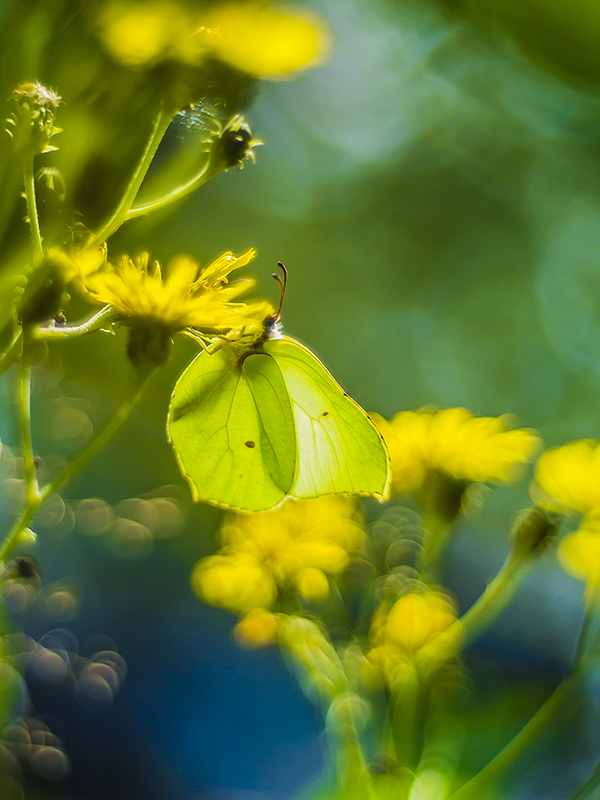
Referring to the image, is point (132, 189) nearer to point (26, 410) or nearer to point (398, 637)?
point (26, 410)

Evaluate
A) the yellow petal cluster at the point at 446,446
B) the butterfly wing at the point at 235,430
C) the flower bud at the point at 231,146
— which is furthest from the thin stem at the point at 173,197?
the yellow petal cluster at the point at 446,446

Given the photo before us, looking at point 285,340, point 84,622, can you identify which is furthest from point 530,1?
point 84,622

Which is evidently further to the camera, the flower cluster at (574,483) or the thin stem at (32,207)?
the flower cluster at (574,483)

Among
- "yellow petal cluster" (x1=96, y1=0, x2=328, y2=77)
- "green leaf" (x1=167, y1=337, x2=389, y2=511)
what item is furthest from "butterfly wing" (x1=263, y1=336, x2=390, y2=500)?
"yellow petal cluster" (x1=96, y1=0, x2=328, y2=77)

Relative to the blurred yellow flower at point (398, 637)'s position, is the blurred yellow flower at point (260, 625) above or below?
below

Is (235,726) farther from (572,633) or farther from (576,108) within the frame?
(576,108)

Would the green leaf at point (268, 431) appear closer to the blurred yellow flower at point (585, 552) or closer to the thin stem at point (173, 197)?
the thin stem at point (173, 197)
